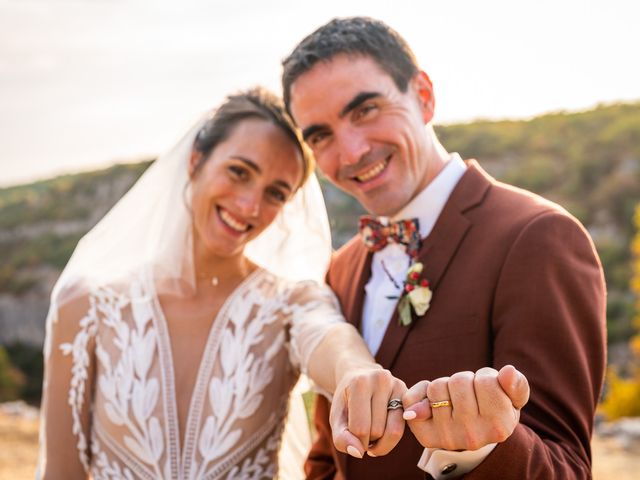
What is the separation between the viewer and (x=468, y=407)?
1718 millimetres

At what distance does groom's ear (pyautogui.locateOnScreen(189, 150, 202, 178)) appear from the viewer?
3.81 metres

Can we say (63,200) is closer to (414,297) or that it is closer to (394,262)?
(394,262)

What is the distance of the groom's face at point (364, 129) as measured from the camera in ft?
10.5

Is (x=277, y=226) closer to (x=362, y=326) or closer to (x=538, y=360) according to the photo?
(x=362, y=326)

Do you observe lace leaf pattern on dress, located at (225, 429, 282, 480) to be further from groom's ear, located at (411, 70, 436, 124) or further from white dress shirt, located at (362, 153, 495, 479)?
groom's ear, located at (411, 70, 436, 124)

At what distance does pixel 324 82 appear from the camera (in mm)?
3201

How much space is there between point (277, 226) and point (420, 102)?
1.13m

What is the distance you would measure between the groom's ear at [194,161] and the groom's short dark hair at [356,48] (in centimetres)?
66

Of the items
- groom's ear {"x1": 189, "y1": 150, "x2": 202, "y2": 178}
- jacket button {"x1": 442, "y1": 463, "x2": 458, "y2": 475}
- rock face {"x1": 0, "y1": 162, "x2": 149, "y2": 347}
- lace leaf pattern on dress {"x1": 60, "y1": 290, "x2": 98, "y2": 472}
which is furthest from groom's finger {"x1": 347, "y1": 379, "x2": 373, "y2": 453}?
rock face {"x1": 0, "y1": 162, "x2": 149, "y2": 347}

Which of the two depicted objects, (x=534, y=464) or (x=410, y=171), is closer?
(x=534, y=464)

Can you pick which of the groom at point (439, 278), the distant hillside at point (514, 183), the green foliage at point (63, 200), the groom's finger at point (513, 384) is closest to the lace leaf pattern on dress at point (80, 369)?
the groom at point (439, 278)

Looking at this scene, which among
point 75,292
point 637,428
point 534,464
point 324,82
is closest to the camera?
point 534,464

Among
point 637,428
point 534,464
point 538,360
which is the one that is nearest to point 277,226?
point 538,360

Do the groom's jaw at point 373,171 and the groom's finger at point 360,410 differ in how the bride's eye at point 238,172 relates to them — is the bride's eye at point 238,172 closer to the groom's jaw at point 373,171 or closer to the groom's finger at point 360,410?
the groom's jaw at point 373,171
